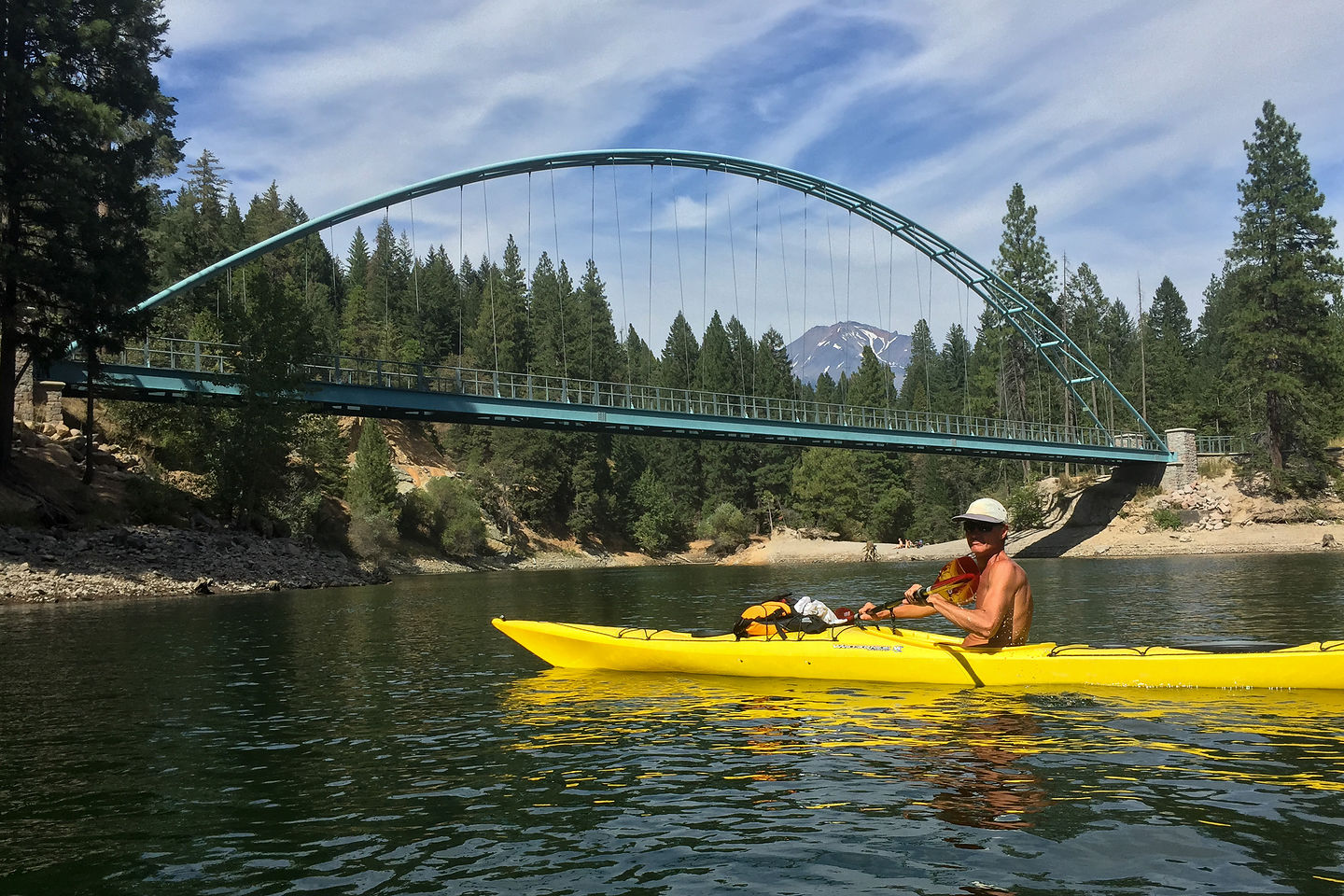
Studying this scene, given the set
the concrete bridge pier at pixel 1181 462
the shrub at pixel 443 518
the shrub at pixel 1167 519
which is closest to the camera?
the shrub at pixel 1167 519

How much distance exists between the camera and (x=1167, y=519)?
5153 centimetres

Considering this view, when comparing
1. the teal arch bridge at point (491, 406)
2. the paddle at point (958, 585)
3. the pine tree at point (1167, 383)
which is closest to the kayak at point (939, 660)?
the paddle at point (958, 585)

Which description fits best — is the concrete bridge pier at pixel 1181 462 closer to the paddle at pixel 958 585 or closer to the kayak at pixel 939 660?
the kayak at pixel 939 660

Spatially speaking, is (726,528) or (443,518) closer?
(443,518)

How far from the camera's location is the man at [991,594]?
8.61m

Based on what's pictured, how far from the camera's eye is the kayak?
28.8 ft

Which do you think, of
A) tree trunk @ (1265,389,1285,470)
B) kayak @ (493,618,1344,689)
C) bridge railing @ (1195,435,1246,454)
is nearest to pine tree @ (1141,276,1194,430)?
bridge railing @ (1195,435,1246,454)

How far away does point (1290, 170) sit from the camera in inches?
1980

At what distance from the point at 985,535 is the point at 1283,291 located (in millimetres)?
49643

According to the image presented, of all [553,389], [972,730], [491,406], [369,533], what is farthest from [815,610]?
[369,533]

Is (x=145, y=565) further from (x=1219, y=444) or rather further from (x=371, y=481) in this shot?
(x=1219, y=444)

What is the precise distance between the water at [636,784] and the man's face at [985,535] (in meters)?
1.36

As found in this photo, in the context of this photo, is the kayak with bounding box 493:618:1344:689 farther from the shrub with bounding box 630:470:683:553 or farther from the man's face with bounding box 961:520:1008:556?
the shrub with bounding box 630:470:683:553

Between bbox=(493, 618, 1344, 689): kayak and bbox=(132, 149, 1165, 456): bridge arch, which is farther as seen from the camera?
bbox=(132, 149, 1165, 456): bridge arch
